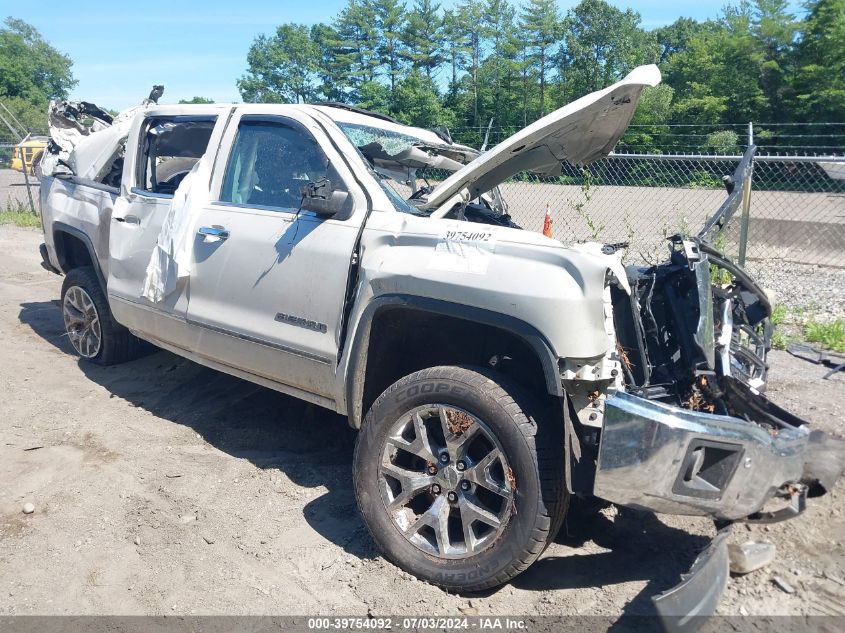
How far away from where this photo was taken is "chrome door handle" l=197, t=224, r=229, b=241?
14.3ft

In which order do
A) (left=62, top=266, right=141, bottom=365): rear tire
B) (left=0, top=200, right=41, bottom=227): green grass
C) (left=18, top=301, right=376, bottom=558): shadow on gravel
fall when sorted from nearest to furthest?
(left=18, top=301, right=376, bottom=558): shadow on gravel
(left=62, top=266, right=141, bottom=365): rear tire
(left=0, top=200, right=41, bottom=227): green grass

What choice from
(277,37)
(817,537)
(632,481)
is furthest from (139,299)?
(277,37)

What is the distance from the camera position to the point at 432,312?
11.3 feet

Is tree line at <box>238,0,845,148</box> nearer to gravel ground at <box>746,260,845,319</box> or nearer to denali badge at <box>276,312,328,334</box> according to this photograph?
gravel ground at <box>746,260,845,319</box>

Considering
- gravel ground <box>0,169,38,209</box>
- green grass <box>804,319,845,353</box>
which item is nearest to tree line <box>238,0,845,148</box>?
gravel ground <box>0,169,38,209</box>

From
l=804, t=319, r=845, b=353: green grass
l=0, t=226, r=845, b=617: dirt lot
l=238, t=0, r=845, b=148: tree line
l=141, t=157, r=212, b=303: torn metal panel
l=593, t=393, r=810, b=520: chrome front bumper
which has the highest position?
l=238, t=0, r=845, b=148: tree line

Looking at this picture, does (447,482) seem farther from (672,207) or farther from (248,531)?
(672,207)

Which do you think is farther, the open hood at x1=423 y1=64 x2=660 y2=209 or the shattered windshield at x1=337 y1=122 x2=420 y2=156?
the shattered windshield at x1=337 y1=122 x2=420 y2=156

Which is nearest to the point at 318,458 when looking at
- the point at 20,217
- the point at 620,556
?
the point at 620,556

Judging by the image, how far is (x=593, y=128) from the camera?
390cm

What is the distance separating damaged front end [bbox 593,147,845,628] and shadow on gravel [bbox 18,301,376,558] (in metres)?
1.48

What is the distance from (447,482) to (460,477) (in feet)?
0.25

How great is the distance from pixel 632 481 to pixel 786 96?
1241 inches

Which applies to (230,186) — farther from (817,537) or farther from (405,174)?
(817,537)
